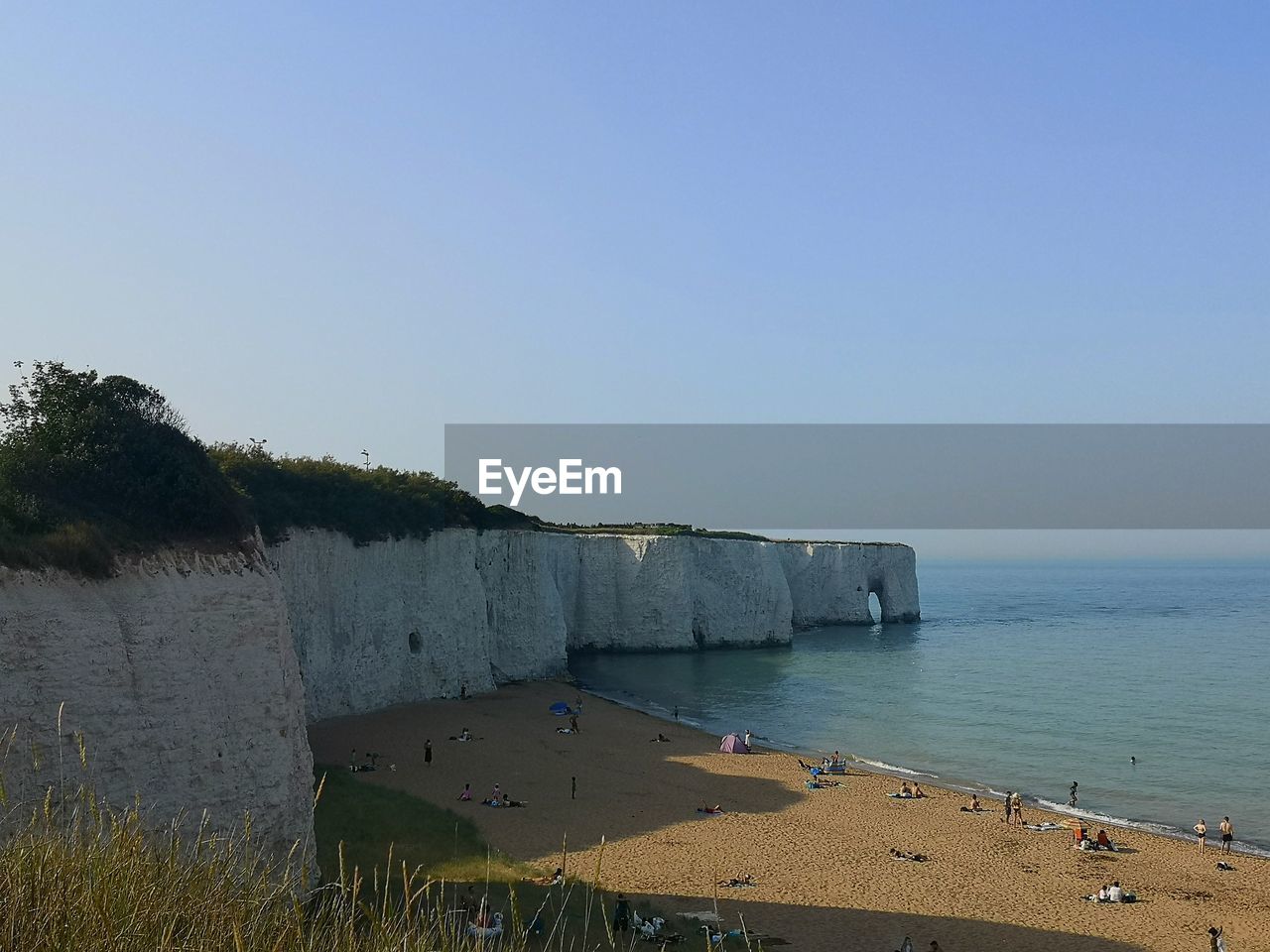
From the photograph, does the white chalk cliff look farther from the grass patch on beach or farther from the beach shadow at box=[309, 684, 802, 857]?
the beach shadow at box=[309, 684, 802, 857]

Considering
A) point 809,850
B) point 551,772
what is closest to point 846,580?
point 551,772

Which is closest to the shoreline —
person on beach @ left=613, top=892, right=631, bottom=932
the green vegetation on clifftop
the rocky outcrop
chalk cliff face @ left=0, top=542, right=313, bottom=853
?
person on beach @ left=613, top=892, right=631, bottom=932

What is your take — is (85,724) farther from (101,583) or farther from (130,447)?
(130,447)

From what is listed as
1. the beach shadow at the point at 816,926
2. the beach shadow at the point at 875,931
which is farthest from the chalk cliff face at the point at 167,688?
the beach shadow at the point at 875,931

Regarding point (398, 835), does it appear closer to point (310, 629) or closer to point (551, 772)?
point (551, 772)

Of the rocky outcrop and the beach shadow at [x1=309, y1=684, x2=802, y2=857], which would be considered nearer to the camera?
the beach shadow at [x1=309, y1=684, x2=802, y2=857]

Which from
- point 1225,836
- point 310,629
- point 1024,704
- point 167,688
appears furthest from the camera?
point 1024,704

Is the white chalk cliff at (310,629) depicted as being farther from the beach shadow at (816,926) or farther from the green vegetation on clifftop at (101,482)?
the beach shadow at (816,926)
